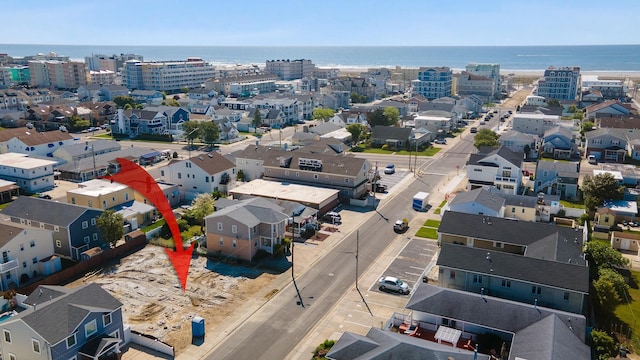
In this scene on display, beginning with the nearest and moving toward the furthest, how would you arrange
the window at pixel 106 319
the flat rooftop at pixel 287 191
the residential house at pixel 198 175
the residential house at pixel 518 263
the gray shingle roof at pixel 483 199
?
the window at pixel 106 319
the residential house at pixel 518 263
the gray shingle roof at pixel 483 199
the flat rooftop at pixel 287 191
the residential house at pixel 198 175

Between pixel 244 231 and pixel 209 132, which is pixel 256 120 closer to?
pixel 209 132

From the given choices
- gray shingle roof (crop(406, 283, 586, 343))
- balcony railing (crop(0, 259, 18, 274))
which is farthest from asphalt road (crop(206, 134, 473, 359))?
balcony railing (crop(0, 259, 18, 274))

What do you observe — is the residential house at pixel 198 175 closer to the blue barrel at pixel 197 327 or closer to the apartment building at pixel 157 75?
the blue barrel at pixel 197 327

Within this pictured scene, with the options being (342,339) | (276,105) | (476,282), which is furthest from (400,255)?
(276,105)

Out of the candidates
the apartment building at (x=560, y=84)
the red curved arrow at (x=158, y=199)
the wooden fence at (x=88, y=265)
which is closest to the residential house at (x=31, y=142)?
the red curved arrow at (x=158, y=199)

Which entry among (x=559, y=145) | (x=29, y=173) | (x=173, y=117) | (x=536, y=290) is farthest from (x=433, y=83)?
(x=536, y=290)

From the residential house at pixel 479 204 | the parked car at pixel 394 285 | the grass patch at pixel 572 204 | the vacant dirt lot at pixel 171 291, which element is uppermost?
the residential house at pixel 479 204

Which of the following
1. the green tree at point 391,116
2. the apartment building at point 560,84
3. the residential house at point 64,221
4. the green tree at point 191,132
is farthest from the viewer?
the apartment building at point 560,84
